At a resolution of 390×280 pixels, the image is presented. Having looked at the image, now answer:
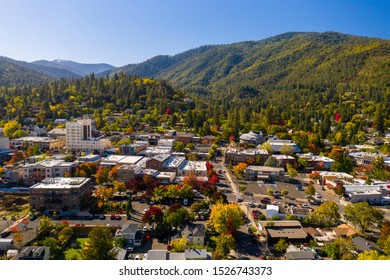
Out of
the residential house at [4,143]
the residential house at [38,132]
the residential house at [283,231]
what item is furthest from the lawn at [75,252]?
the residential house at [38,132]

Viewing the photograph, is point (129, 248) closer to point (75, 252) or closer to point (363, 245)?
point (75, 252)

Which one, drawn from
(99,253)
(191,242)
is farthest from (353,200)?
(99,253)

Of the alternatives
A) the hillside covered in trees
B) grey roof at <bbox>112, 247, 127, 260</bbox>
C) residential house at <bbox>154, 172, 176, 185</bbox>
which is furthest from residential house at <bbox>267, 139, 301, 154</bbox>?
grey roof at <bbox>112, 247, 127, 260</bbox>

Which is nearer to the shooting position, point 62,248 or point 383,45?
point 62,248

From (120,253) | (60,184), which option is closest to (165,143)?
(60,184)

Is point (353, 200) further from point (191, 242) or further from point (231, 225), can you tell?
point (191, 242)

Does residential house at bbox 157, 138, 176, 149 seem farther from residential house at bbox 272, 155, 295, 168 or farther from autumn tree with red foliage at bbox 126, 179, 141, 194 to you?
autumn tree with red foliage at bbox 126, 179, 141, 194
